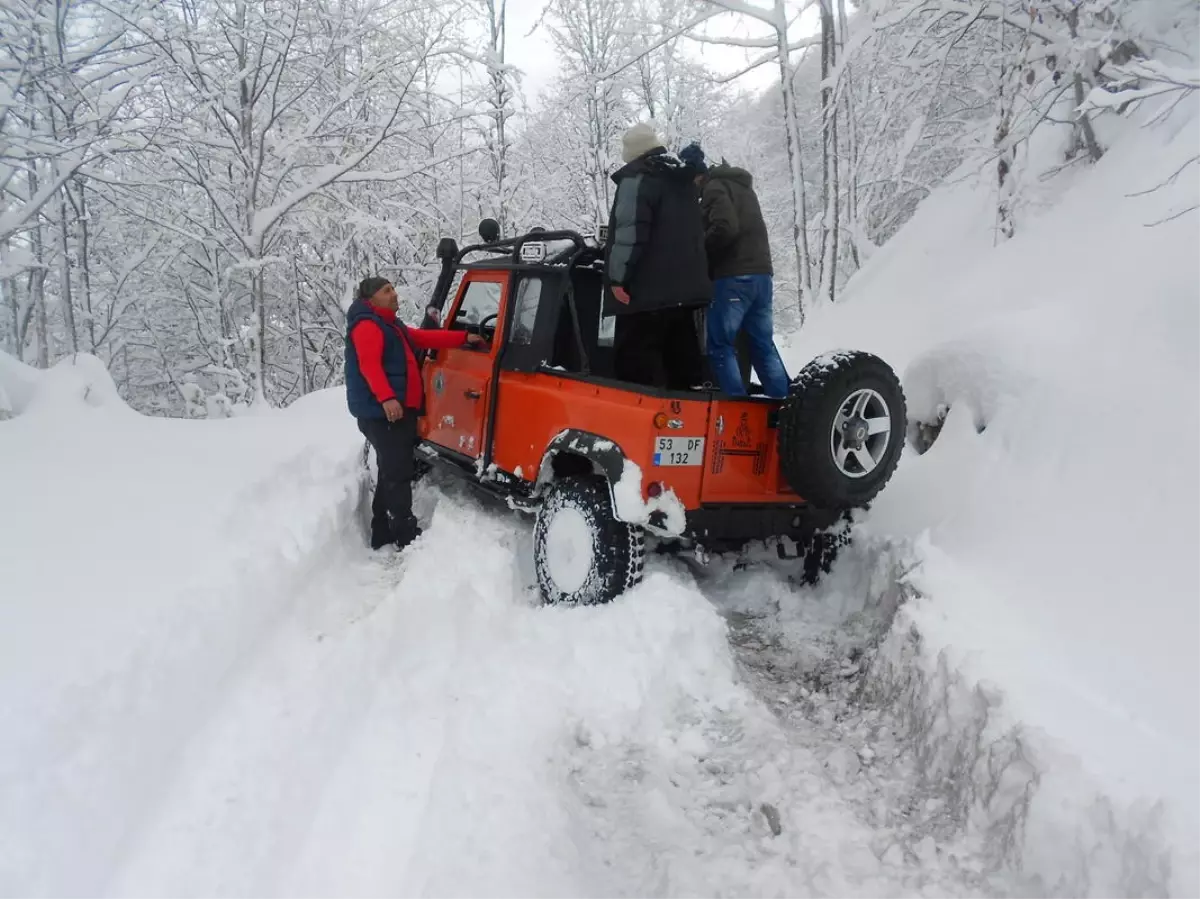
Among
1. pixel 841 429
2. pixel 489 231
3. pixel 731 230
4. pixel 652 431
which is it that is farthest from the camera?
pixel 489 231

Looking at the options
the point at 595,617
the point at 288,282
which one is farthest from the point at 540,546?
the point at 288,282

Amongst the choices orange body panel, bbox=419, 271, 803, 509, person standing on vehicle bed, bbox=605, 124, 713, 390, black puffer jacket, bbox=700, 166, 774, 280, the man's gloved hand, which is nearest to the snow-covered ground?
orange body panel, bbox=419, 271, 803, 509

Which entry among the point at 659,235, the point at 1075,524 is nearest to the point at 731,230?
the point at 659,235

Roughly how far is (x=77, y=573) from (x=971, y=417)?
15.7ft

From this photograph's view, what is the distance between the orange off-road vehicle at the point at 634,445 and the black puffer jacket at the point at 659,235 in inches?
22.8

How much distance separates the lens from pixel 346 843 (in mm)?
2346

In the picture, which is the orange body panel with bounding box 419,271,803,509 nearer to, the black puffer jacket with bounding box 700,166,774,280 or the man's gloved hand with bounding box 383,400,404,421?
the man's gloved hand with bounding box 383,400,404,421

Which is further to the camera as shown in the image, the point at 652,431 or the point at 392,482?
the point at 392,482

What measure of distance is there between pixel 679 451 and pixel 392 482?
2.32 metres

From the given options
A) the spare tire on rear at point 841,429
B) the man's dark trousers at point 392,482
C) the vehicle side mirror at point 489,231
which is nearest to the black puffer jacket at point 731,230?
the spare tire on rear at point 841,429

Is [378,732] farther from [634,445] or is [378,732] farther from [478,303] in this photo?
[478,303]

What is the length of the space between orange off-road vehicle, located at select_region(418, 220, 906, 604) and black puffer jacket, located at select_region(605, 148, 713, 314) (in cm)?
58

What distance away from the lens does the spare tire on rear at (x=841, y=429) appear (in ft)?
12.0

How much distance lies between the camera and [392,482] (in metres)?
5.16
